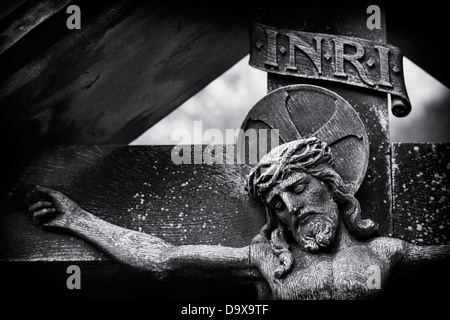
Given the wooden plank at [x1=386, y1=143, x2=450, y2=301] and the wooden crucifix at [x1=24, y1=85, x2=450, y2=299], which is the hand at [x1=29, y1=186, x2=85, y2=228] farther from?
the wooden plank at [x1=386, y1=143, x2=450, y2=301]

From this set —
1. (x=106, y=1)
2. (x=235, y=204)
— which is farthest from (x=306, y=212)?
(x=106, y=1)

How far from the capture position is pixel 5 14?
3.23m

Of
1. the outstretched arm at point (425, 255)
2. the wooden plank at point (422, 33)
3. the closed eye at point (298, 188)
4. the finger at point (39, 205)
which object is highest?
the wooden plank at point (422, 33)

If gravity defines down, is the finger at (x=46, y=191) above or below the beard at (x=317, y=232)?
above

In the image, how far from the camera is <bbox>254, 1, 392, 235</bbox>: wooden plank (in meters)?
3.15

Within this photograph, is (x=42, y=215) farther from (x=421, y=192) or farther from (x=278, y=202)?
(x=421, y=192)

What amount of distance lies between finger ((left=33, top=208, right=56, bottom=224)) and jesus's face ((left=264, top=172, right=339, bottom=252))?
0.84 meters

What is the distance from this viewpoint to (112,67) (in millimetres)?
3605

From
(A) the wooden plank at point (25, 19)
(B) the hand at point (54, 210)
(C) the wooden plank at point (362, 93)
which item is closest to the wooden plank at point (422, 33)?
(C) the wooden plank at point (362, 93)

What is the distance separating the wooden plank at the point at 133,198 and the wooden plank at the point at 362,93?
416 millimetres

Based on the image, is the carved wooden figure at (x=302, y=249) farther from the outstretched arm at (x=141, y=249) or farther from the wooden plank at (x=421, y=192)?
the wooden plank at (x=421, y=192)

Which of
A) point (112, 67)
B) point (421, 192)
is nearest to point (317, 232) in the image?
point (421, 192)

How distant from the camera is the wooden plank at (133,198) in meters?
3.21
